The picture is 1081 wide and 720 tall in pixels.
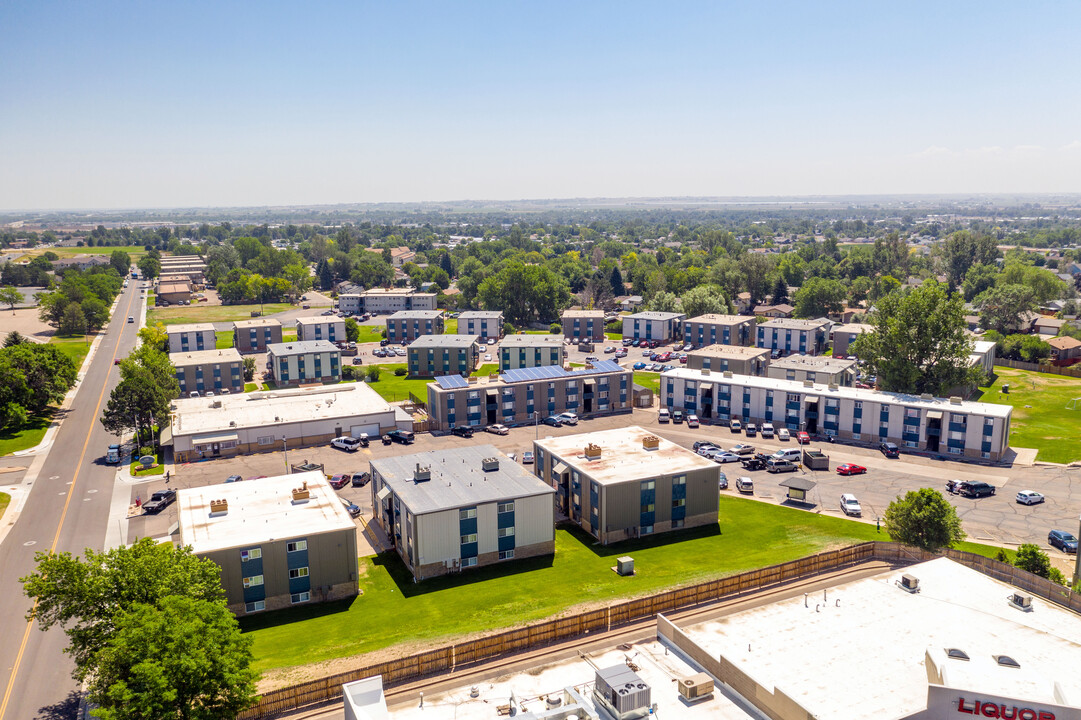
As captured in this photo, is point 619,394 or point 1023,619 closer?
point 1023,619

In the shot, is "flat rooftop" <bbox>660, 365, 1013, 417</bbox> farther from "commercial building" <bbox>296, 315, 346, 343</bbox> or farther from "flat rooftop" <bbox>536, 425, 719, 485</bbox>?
"commercial building" <bbox>296, 315, 346, 343</bbox>

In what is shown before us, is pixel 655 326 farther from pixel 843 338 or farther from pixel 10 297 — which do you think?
pixel 10 297

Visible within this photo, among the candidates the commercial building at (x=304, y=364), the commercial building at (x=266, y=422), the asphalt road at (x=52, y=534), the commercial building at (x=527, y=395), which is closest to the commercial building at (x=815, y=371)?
the commercial building at (x=527, y=395)

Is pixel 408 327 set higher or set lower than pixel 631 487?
lower

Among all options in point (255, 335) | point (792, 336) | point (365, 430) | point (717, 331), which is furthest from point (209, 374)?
point (792, 336)

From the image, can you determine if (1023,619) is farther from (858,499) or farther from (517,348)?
(517,348)

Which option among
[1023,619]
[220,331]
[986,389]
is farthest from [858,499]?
[220,331]

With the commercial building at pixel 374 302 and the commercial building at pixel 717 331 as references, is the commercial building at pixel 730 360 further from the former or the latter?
the commercial building at pixel 374 302
